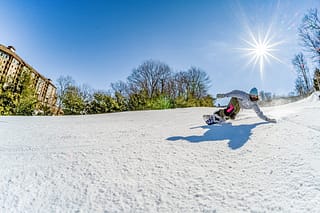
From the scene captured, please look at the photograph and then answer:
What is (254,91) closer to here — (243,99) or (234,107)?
(243,99)

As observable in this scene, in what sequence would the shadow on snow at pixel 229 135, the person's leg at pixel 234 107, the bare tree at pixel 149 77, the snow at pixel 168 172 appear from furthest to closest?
the bare tree at pixel 149 77, the person's leg at pixel 234 107, the shadow on snow at pixel 229 135, the snow at pixel 168 172

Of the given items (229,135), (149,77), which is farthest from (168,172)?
(149,77)

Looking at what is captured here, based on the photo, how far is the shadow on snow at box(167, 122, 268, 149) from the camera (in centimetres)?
249

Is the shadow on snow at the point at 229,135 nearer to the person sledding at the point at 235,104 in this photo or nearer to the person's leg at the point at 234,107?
the person sledding at the point at 235,104

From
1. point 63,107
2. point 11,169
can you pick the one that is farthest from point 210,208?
point 63,107

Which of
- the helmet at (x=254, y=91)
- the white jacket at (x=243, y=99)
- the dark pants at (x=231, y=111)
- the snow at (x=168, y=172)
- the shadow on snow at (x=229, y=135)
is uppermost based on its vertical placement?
the helmet at (x=254, y=91)

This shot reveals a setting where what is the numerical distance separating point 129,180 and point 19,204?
0.85 meters

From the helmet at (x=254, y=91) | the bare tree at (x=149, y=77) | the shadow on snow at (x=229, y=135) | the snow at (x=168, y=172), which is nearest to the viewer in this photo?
the snow at (x=168, y=172)

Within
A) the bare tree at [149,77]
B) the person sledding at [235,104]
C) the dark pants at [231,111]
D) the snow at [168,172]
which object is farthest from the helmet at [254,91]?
the bare tree at [149,77]

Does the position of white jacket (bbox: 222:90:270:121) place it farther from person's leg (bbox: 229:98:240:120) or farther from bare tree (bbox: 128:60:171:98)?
bare tree (bbox: 128:60:171:98)

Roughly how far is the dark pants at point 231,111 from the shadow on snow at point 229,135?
428 millimetres

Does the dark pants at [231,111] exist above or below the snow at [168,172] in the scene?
above

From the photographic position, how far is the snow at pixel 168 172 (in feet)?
4.55

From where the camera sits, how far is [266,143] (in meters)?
2.30
